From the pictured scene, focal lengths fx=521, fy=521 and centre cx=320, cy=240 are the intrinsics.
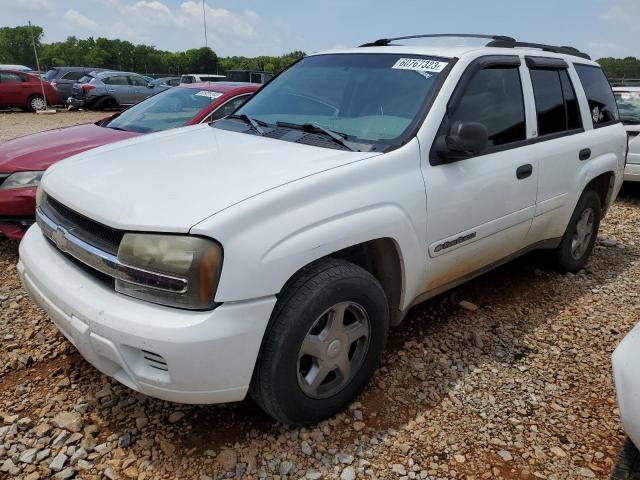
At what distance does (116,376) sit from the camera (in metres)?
2.16

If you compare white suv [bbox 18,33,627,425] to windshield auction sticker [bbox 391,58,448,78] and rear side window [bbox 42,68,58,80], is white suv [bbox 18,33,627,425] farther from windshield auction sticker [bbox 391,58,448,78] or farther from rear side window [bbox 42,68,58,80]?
rear side window [bbox 42,68,58,80]

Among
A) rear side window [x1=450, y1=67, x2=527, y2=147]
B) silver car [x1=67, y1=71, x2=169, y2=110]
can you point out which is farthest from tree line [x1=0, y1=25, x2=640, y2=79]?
rear side window [x1=450, y1=67, x2=527, y2=147]

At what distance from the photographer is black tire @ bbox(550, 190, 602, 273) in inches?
160

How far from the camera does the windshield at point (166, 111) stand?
4.98 meters

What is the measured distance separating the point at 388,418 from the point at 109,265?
1493 mm

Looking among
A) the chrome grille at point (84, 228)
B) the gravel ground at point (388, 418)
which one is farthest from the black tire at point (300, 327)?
the chrome grille at point (84, 228)

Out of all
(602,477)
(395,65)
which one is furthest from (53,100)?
(602,477)

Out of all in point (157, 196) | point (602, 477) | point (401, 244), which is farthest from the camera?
point (401, 244)

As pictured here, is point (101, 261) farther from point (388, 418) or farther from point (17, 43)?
point (17, 43)

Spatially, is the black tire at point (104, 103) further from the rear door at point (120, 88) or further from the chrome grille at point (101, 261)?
the chrome grille at point (101, 261)

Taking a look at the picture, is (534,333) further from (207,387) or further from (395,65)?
(207,387)

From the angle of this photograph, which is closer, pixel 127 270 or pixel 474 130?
pixel 127 270

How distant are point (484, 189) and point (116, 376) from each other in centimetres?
209

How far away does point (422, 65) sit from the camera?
296 cm
